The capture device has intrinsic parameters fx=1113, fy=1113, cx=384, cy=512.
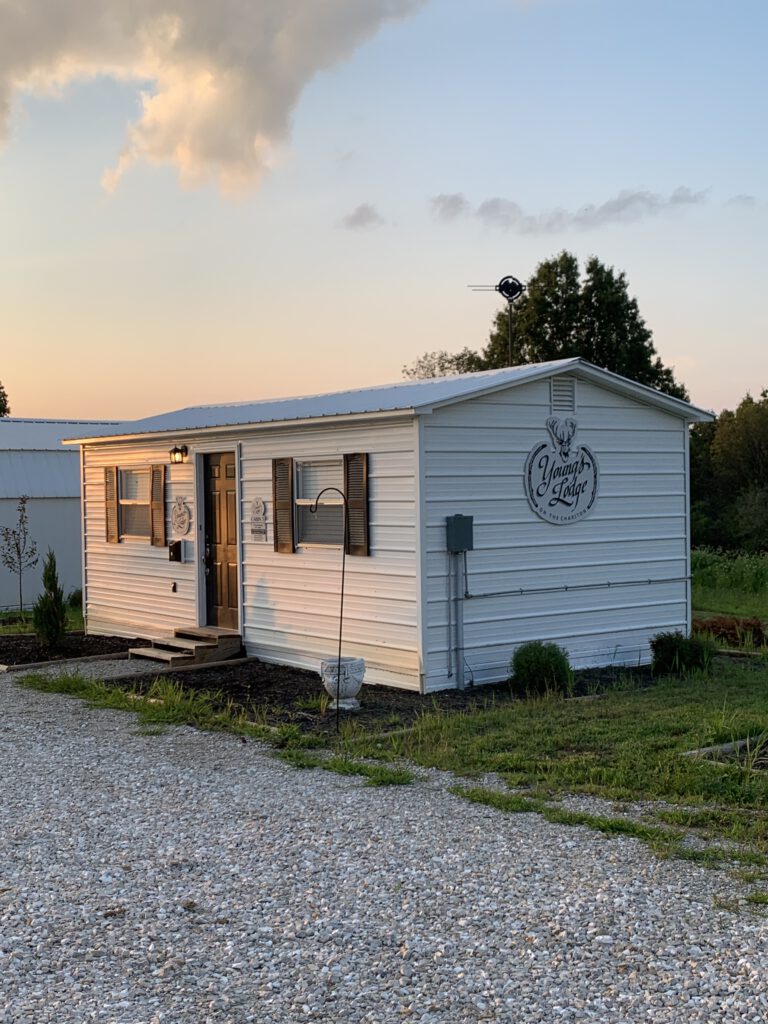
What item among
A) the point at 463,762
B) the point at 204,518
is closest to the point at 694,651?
the point at 463,762

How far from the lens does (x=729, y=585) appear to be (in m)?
19.6

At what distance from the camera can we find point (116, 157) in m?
15.0

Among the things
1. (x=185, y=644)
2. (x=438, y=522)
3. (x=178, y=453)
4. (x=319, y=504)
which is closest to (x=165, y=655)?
(x=185, y=644)

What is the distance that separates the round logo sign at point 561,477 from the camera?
1107 centimetres

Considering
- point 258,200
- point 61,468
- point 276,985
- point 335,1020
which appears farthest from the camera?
point 61,468

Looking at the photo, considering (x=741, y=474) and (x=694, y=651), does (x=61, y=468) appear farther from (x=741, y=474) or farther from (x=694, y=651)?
(x=741, y=474)

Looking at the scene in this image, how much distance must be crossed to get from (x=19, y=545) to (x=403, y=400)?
11566 millimetres

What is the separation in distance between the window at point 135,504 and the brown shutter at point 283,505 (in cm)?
240

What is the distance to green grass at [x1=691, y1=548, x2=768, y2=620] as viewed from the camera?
1758 centimetres

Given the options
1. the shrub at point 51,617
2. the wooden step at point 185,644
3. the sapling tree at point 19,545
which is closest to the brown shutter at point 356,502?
the wooden step at point 185,644

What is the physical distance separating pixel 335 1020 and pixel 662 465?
9.30 meters

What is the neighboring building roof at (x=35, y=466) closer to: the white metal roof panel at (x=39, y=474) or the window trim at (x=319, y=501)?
the white metal roof panel at (x=39, y=474)

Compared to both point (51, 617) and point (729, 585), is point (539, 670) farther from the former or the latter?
point (729, 585)

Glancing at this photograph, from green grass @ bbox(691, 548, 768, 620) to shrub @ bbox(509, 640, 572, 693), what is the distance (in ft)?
24.3
